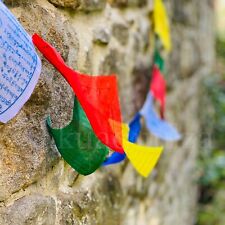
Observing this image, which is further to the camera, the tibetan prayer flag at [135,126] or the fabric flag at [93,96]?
the tibetan prayer flag at [135,126]

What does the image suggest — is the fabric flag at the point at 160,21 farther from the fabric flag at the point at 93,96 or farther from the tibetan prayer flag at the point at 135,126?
the fabric flag at the point at 93,96

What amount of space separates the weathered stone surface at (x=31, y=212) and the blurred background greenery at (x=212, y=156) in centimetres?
200

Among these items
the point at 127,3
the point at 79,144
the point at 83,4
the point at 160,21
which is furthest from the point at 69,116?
the point at 160,21

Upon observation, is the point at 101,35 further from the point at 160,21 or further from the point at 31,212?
the point at 160,21

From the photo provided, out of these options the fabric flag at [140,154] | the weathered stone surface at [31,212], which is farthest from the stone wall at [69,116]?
the fabric flag at [140,154]

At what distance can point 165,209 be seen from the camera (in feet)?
8.06

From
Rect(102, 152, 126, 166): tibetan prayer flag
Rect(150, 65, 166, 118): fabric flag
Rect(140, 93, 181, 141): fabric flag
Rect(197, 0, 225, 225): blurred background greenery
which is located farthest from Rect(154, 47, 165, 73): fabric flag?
Rect(197, 0, 225, 225): blurred background greenery

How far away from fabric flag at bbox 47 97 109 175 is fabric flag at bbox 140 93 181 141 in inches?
28.1

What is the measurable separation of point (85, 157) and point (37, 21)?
0.29m

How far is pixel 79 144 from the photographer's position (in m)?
1.15

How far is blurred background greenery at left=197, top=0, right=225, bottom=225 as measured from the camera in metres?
3.05

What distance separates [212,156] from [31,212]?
239 cm

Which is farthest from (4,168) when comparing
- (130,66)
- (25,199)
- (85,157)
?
(130,66)

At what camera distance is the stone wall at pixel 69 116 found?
1.02 m
